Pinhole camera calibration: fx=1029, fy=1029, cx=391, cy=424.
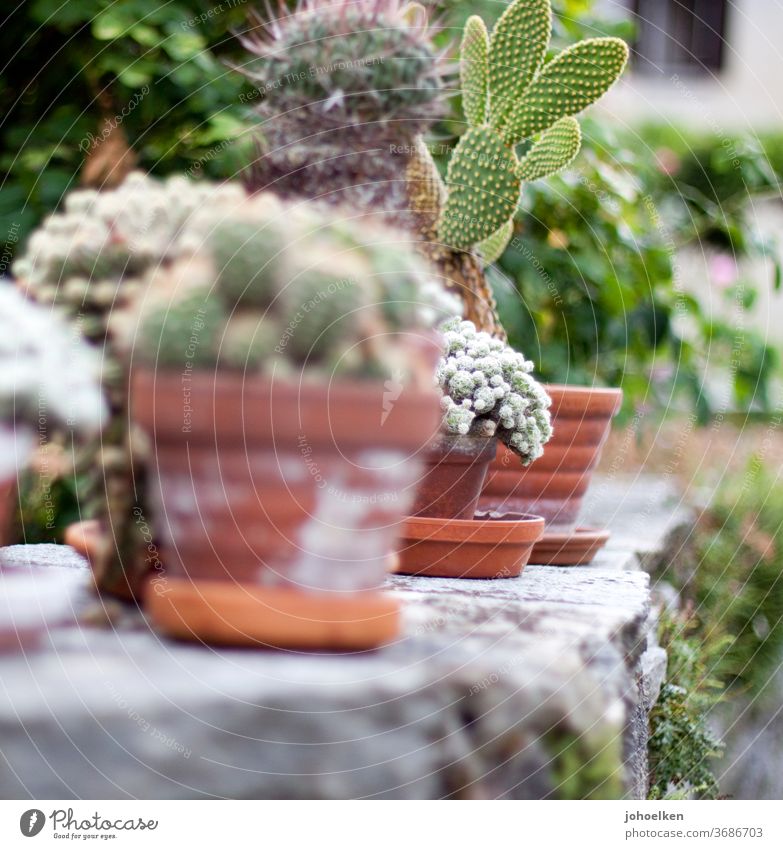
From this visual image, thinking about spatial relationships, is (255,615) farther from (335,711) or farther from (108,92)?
(108,92)

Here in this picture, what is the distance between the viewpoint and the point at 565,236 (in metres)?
2.17

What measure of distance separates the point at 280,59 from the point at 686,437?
2.21 meters

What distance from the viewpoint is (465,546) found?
4.51 ft

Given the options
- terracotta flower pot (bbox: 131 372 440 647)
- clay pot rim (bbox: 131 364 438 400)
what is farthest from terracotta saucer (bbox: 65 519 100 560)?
clay pot rim (bbox: 131 364 438 400)

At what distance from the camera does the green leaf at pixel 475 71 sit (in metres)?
1.61

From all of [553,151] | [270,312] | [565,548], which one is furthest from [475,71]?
[270,312]

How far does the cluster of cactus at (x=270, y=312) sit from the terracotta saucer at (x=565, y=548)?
81 cm

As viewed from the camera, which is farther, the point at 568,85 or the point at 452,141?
the point at 452,141

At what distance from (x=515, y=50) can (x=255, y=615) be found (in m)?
1.07

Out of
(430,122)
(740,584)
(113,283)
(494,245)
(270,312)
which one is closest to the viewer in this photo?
(270,312)

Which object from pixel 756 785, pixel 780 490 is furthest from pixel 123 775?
pixel 780 490

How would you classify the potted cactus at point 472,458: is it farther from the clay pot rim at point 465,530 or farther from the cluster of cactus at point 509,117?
the cluster of cactus at point 509,117

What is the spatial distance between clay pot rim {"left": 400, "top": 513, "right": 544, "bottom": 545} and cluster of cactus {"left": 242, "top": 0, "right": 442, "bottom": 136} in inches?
22.2

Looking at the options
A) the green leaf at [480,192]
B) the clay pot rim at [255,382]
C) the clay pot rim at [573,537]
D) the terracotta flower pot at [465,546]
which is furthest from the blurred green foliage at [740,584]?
the clay pot rim at [255,382]
